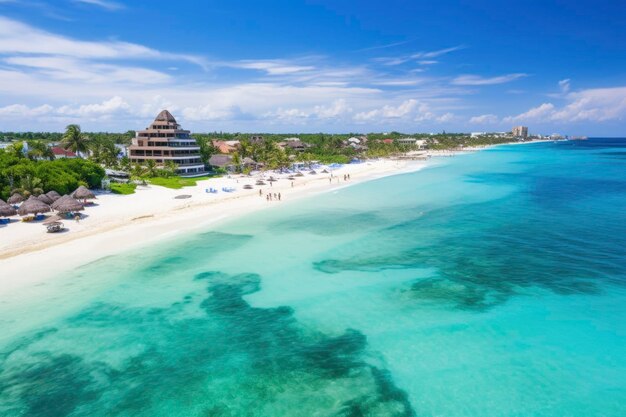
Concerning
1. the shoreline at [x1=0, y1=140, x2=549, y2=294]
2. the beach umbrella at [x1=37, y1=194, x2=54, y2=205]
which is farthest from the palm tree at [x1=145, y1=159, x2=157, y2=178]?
the beach umbrella at [x1=37, y1=194, x2=54, y2=205]

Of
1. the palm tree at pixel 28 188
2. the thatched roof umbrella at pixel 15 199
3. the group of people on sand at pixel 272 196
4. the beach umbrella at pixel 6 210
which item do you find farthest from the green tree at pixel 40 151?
the group of people on sand at pixel 272 196

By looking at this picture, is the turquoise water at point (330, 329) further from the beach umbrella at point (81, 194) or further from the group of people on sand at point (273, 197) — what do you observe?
the group of people on sand at point (273, 197)

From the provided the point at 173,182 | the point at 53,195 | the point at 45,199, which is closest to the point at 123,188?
the point at 173,182

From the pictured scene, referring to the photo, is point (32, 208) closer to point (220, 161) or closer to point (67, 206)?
point (67, 206)

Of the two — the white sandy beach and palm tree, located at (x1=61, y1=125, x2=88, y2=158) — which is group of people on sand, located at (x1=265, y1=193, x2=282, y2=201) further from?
palm tree, located at (x1=61, y1=125, x2=88, y2=158)

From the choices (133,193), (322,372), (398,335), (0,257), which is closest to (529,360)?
(398,335)
